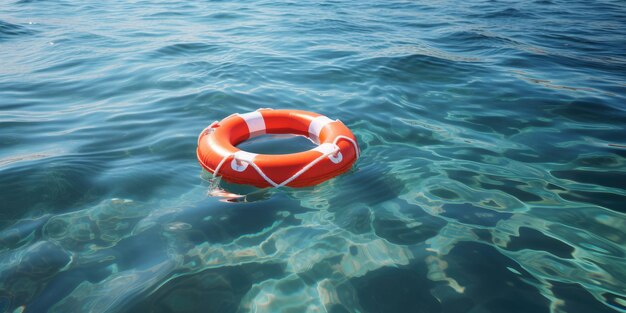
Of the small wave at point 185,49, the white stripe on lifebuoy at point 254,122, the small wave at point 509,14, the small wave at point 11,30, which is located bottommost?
the small wave at point 11,30

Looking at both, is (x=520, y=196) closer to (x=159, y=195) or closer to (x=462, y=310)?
(x=462, y=310)

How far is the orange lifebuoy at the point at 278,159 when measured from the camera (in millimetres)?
2973

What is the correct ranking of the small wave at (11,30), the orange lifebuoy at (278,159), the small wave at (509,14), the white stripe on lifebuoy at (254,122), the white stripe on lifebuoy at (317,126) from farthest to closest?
the small wave at (509,14), the small wave at (11,30), the white stripe on lifebuoy at (254,122), the white stripe on lifebuoy at (317,126), the orange lifebuoy at (278,159)

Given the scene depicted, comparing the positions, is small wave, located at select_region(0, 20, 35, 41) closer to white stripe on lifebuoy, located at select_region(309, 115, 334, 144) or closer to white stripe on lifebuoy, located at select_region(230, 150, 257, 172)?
white stripe on lifebuoy, located at select_region(309, 115, 334, 144)

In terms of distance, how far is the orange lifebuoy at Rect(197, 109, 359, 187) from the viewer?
2973mm

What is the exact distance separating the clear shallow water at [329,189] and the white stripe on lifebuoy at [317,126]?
42 centimetres

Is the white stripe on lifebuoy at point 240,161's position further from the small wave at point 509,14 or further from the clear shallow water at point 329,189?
the small wave at point 509,14

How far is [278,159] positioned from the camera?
9.89 ft

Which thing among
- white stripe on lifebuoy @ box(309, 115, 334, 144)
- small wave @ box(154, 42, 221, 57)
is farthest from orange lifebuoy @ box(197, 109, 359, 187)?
small wave @ box(154, 42, 221, 57)

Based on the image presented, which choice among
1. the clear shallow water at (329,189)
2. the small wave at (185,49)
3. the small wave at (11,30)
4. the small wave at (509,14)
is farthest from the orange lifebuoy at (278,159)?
the small wave at (509,14)

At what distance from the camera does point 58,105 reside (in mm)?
4668

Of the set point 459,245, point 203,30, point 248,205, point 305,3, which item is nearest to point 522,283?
point 459,245

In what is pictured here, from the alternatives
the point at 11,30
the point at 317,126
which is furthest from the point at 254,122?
the point at 11,30

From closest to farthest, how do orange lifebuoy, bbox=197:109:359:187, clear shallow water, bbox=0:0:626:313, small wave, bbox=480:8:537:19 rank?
clear shallow water, bbox=0:0:626:313, orange lifebuoy, bbox=197:109:359:187, small wave, bbox=480:8:537:19
